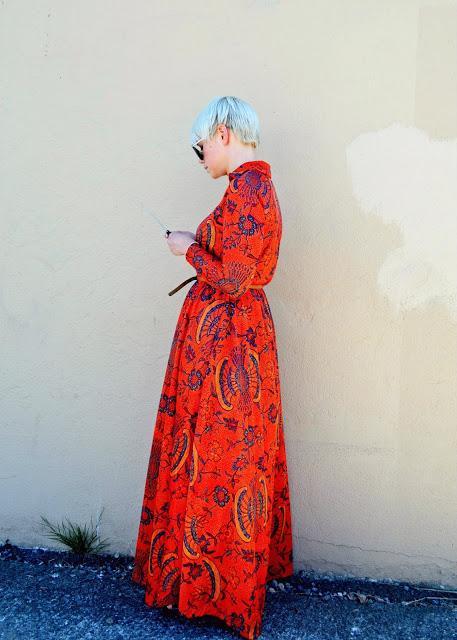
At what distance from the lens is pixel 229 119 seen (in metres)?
2.31

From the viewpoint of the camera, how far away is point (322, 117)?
9.05ft

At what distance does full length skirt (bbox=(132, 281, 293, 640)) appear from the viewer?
231 cm

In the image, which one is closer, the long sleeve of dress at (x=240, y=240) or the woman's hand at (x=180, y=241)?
the long sleeve of dress at (x=240, y=240)

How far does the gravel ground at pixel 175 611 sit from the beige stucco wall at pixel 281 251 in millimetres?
101

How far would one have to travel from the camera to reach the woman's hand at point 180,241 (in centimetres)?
238

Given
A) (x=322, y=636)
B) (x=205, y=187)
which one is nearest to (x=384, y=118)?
(x=205, y=187)

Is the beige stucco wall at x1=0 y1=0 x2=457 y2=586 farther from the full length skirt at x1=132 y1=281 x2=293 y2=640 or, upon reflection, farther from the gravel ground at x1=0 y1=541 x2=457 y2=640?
the full length skirt at x1=132 y1=281 x2=293 y2=640

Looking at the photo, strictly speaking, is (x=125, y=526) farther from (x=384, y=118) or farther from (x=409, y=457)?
(x=384, y=118)

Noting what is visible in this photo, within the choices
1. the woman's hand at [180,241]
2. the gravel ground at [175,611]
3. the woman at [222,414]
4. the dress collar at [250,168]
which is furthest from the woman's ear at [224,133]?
the gravel ground at [175,611]

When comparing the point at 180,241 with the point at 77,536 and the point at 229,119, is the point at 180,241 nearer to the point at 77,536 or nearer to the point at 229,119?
the point at 229,119

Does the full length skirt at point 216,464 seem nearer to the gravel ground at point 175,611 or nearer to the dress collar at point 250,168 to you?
the gravel ground at point 175,611

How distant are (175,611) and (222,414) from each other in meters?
0.82

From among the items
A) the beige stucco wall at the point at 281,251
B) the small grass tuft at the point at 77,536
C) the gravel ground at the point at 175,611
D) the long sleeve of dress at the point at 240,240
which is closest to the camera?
the long sleeve of dress at the point at 240,240

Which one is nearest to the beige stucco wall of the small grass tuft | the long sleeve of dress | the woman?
the small grass tuft
